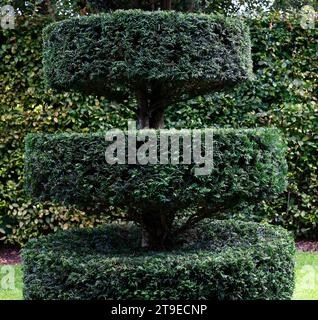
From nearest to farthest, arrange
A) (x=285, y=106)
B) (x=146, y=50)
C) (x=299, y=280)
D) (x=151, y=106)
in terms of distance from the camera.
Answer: (x=146, y=50)
(x=151, y=106)
(x=299, y=280)
(x=285, y=106)

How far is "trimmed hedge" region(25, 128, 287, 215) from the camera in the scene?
3414mm

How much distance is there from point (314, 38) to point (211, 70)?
390 cm

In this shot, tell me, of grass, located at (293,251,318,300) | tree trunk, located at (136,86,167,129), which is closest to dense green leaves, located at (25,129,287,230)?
tree trunk, located at (136,86,167,129)

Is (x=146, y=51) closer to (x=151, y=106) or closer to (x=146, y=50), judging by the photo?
(x=146, y=50)

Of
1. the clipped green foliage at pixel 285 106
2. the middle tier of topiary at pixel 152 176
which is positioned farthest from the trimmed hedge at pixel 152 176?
the clipped green foliage at pixel 285 106

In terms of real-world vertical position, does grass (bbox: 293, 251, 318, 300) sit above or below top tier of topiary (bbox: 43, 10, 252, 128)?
below

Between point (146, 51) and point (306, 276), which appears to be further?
point (306, 276)

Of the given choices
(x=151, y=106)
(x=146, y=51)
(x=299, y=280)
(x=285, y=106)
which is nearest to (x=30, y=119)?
(x=151, y=106)

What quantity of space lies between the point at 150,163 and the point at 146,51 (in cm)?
77

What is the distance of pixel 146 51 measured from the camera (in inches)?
142

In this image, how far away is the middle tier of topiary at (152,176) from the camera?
341cm

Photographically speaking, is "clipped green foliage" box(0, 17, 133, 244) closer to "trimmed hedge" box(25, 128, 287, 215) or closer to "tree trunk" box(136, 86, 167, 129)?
"tree trunk" box(136, 86, 167, 129)

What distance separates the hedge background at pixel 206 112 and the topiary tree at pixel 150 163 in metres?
2.76
